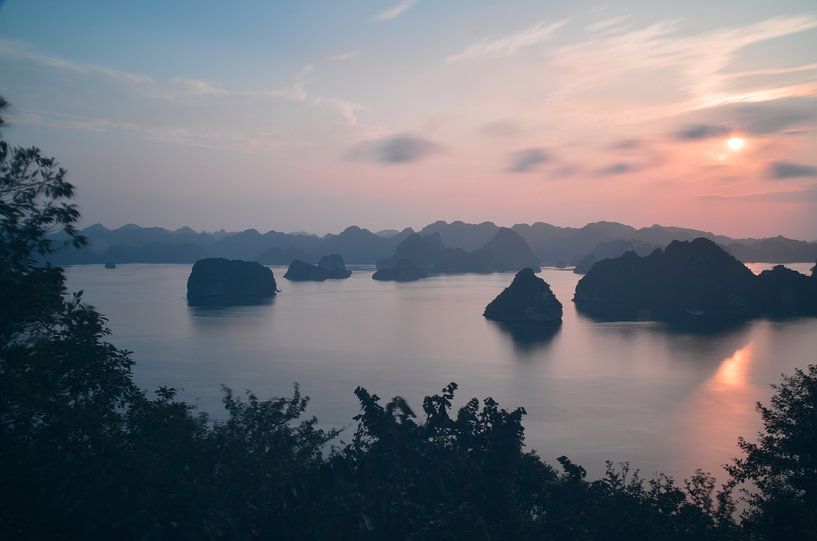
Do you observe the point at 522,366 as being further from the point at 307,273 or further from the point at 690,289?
the point at 307,273

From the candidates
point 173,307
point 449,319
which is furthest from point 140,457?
point 173,307

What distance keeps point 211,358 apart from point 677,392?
35922 millimetres

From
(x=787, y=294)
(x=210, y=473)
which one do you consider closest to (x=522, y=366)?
(x=210, y=473)

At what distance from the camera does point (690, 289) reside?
93562 millimetres

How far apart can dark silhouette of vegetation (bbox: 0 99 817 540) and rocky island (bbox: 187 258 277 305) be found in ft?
291

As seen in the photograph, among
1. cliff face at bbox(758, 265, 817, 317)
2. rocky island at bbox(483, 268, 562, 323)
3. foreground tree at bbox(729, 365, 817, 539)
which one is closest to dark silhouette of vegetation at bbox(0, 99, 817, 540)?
foreground tree at bbox(729, 365, 817, 539)

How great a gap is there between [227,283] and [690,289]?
79294 mm

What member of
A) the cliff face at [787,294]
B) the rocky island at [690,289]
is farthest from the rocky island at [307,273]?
the cliff face at [787,294]

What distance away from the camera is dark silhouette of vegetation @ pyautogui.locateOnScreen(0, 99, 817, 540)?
27.3 ft

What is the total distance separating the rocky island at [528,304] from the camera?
74875 millimetres

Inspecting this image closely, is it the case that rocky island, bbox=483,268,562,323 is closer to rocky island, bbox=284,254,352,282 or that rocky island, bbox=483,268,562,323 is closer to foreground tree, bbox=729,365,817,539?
foreground tree, bbox=729,365,817,539

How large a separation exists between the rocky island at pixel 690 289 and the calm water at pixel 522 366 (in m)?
11.8

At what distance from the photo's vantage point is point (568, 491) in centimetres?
1320

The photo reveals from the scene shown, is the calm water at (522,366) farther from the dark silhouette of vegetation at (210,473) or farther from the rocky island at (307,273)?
the rocky island at (307,273)
